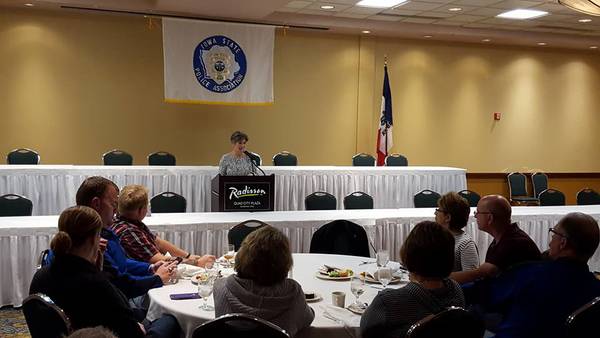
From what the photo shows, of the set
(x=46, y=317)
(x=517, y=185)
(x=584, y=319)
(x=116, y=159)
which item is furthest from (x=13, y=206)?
(x=517, y=185)

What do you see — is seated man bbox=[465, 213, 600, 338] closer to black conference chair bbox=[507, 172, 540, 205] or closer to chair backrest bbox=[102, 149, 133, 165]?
chair backrest bbox=[102, 149, 133, 165]

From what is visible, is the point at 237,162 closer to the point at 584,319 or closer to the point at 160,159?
the point at 160,159

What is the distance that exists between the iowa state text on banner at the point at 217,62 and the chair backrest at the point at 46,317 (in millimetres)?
7147

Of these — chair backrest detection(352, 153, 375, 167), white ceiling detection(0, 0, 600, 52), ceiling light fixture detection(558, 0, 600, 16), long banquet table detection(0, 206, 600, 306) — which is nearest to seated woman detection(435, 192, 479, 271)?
long banquet table detection(0, 206, 600, 306)

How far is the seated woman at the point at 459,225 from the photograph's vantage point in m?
3.68

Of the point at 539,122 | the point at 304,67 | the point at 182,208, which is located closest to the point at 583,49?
the point at 539,122

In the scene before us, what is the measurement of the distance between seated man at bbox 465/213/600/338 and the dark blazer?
178 centimetres

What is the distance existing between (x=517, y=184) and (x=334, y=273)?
891 centimetres

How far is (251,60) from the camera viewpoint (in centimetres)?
984

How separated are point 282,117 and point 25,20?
14.3 feet

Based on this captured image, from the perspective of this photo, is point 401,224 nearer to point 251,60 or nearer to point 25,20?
point 251,60

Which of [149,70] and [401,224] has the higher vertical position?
[149,70]

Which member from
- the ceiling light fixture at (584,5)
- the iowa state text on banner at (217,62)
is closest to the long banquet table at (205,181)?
the iowa state text on banner at (217,62)

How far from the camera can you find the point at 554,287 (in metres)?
2.76
